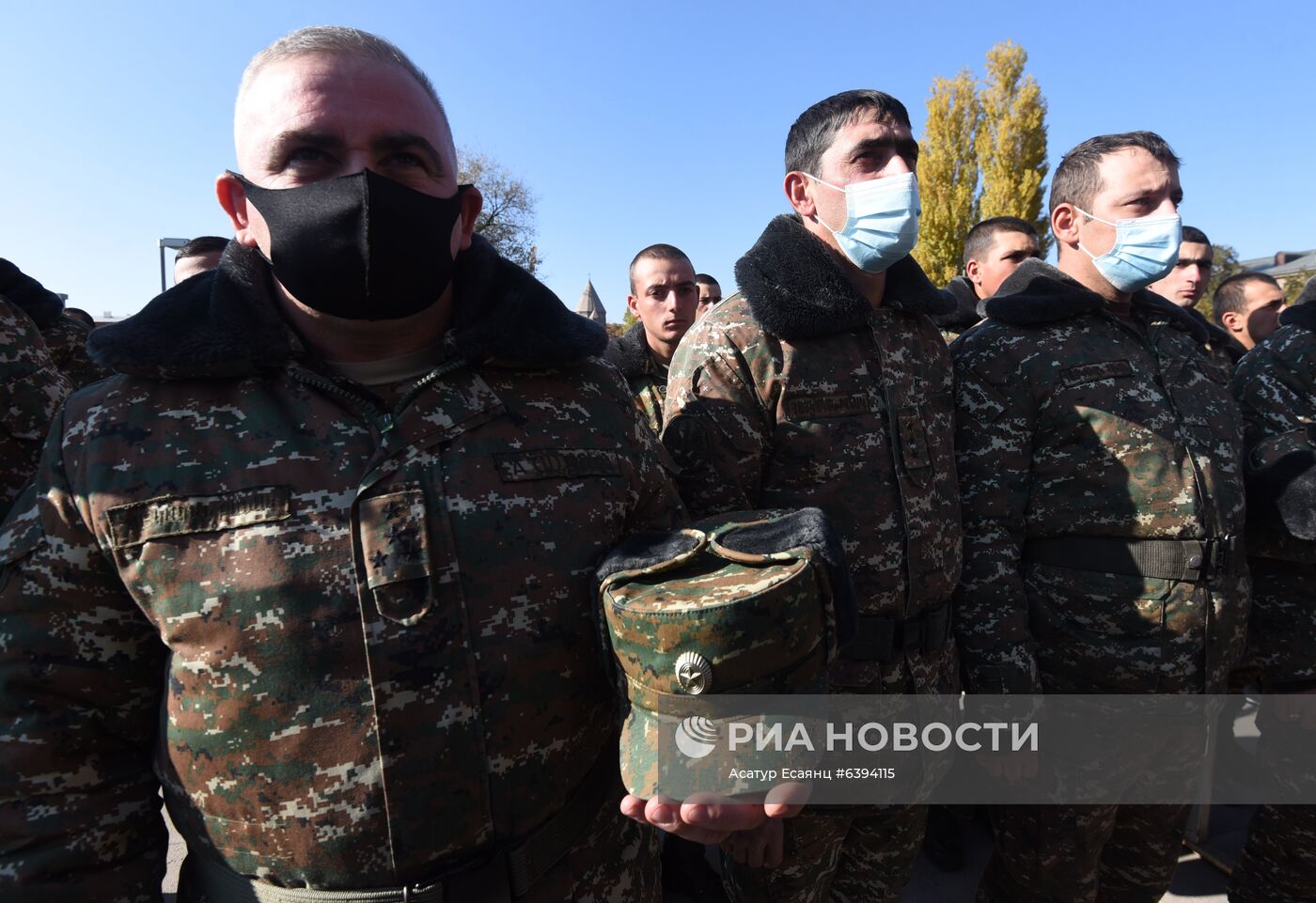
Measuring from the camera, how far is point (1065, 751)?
7.89ft

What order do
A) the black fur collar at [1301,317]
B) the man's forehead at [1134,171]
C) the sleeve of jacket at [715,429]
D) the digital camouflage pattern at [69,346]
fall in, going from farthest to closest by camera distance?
1. the digital camouflage pattern at [69,346]
2. the black fur collar at [1301,317]
3. the man's forehead at [1134,171]
4. the sleeve of jacket at [715,429]

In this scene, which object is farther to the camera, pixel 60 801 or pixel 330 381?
pixel 330 381

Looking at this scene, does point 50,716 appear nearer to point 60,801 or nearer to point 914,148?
point 60,801

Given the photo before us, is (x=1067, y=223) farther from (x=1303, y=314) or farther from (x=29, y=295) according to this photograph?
(x=29, y=295)

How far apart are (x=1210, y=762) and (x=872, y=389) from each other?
3154 millimetres

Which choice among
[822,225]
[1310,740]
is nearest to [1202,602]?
[1310,740]

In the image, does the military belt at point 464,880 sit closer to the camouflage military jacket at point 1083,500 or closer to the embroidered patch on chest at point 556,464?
the embroidered patch on chest at point 556,464

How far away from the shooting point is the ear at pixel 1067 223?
2.72 metres

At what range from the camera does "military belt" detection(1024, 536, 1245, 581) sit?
230 centimetres

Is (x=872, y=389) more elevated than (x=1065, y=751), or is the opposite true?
(x=872, y=389)

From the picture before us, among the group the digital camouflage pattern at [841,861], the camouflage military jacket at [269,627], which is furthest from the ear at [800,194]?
the digital camouflage pattern at [841,861]

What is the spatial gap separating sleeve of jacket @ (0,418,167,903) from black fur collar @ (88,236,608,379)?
204mm

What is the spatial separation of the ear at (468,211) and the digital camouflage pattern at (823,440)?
78 cm

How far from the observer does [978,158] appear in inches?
1001
